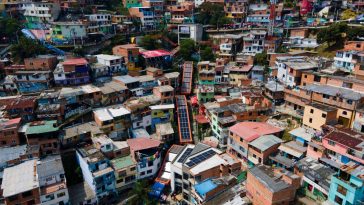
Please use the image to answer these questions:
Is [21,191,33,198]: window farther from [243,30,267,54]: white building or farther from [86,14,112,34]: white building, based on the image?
[243,30,267,54]: white building

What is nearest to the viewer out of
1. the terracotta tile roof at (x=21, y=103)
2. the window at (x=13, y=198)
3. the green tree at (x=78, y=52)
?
the window at (x=13, y=198)

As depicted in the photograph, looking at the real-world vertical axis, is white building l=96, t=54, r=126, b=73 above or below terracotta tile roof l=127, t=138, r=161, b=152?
above

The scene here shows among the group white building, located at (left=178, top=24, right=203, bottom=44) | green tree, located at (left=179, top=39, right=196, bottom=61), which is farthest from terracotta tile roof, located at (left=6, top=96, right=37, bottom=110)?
white building, located at (left=178, top=24, right=203, bottom=44)

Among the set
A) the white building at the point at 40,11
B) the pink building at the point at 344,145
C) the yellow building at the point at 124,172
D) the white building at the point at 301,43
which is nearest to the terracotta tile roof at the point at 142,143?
the yellow building at the point at 124,172

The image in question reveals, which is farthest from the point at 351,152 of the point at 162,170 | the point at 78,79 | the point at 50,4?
the point at 50,4

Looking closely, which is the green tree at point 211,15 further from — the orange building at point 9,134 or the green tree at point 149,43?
the orange building at point 9,134

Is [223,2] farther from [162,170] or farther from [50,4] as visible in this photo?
[162,170]
